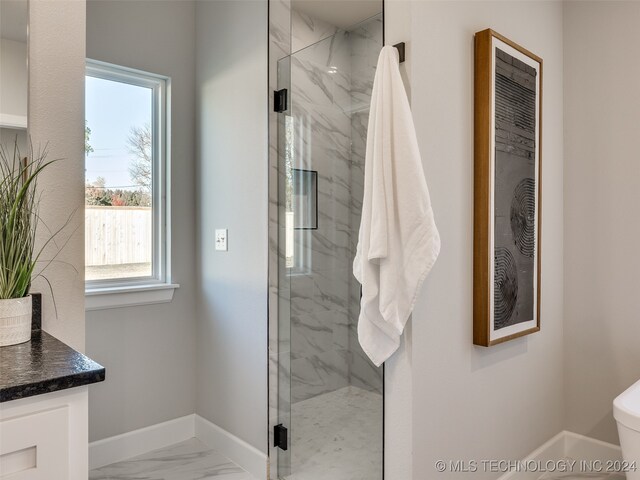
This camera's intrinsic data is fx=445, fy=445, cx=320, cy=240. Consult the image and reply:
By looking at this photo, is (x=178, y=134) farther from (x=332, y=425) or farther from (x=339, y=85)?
(x=332, y=425)

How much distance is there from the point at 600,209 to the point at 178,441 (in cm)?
251

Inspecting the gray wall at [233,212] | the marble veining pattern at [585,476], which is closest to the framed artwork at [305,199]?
the gray wall at [233,212]

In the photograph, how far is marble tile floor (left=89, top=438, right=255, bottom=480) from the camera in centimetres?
215

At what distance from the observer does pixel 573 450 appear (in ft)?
A: 7.25

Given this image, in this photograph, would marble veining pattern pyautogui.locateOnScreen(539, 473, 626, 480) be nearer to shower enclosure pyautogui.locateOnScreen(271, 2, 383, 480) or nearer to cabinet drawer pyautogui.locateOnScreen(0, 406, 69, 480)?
shower enclosure pyautogui.locateOnScreen(271, 2, 383, 480)

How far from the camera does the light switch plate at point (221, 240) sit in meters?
2.38

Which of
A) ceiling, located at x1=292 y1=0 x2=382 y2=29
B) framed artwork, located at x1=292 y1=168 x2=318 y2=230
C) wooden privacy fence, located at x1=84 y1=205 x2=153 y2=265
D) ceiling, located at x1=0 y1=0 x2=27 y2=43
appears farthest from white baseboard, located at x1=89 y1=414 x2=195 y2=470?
ceiling, located at x1=292 y1=0 x2=382 y2=29

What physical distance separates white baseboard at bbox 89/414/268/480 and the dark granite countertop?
133 cm

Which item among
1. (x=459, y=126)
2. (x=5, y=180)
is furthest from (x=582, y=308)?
(x=5, y=180)

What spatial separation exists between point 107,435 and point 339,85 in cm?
205

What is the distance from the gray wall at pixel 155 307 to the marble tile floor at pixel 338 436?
855 mm

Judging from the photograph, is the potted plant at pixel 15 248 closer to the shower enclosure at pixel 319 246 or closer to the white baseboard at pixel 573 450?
the shower enclosure at pixel 319 246

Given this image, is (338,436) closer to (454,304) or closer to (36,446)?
(454,304)

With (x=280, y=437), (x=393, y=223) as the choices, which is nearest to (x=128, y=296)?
(x=280, y=437)
